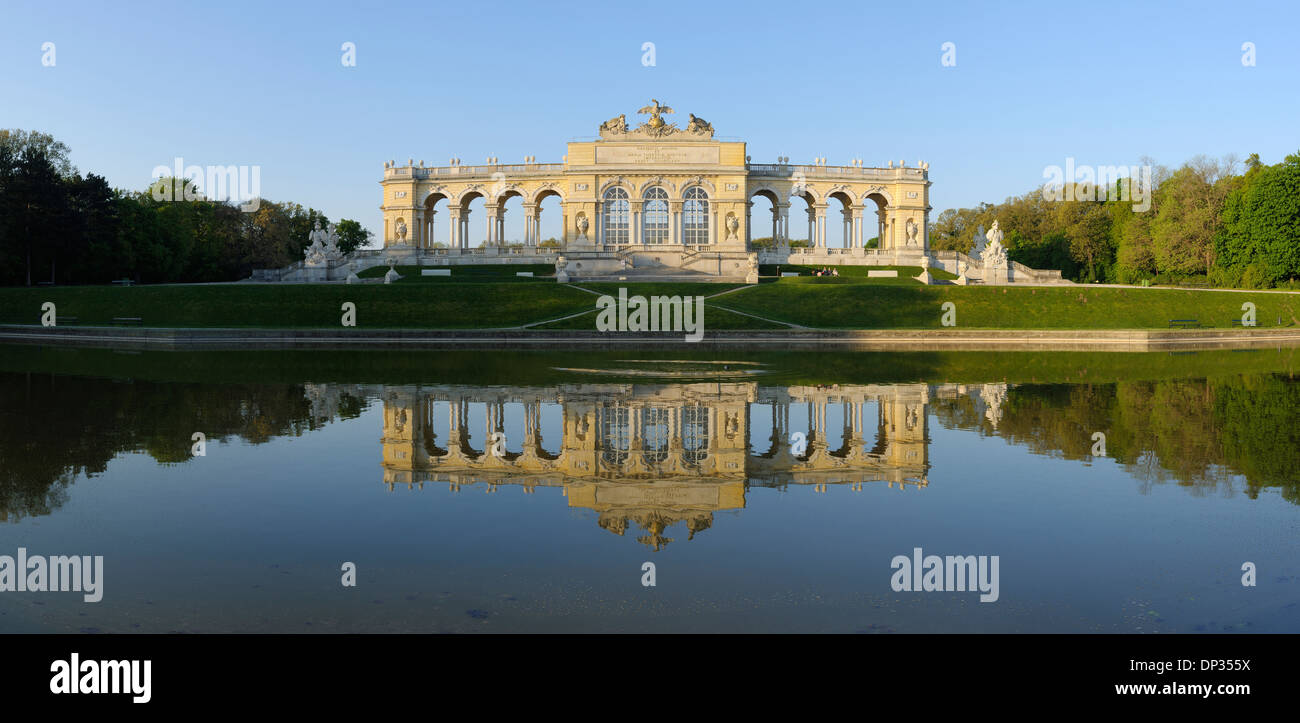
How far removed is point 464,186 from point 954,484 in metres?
68.8

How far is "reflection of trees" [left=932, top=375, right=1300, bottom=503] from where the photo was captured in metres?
13.0

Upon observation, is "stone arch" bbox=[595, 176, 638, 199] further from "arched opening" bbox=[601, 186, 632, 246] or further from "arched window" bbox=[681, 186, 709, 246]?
"arched window" bbox=[681, 186, 709, 246]

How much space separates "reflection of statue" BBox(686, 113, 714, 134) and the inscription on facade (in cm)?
131

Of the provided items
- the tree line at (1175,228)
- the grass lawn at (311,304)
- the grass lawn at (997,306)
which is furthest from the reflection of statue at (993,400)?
the tree line at (1175,228)

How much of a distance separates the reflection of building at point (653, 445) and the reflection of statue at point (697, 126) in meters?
54.6

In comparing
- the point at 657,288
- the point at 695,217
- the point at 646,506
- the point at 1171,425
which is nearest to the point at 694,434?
the point at 646,506

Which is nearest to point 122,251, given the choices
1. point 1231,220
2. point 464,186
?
point 464,186

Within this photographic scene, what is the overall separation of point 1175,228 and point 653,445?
67.5 metres

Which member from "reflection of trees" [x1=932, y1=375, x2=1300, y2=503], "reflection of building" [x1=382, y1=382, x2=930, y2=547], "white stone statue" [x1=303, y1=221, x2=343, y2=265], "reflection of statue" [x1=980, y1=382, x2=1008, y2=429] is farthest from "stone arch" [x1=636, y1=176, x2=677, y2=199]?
"reflection of building" [x1=382, y1=382, x2=930, y2=547]

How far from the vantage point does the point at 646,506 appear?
10.7 meters
